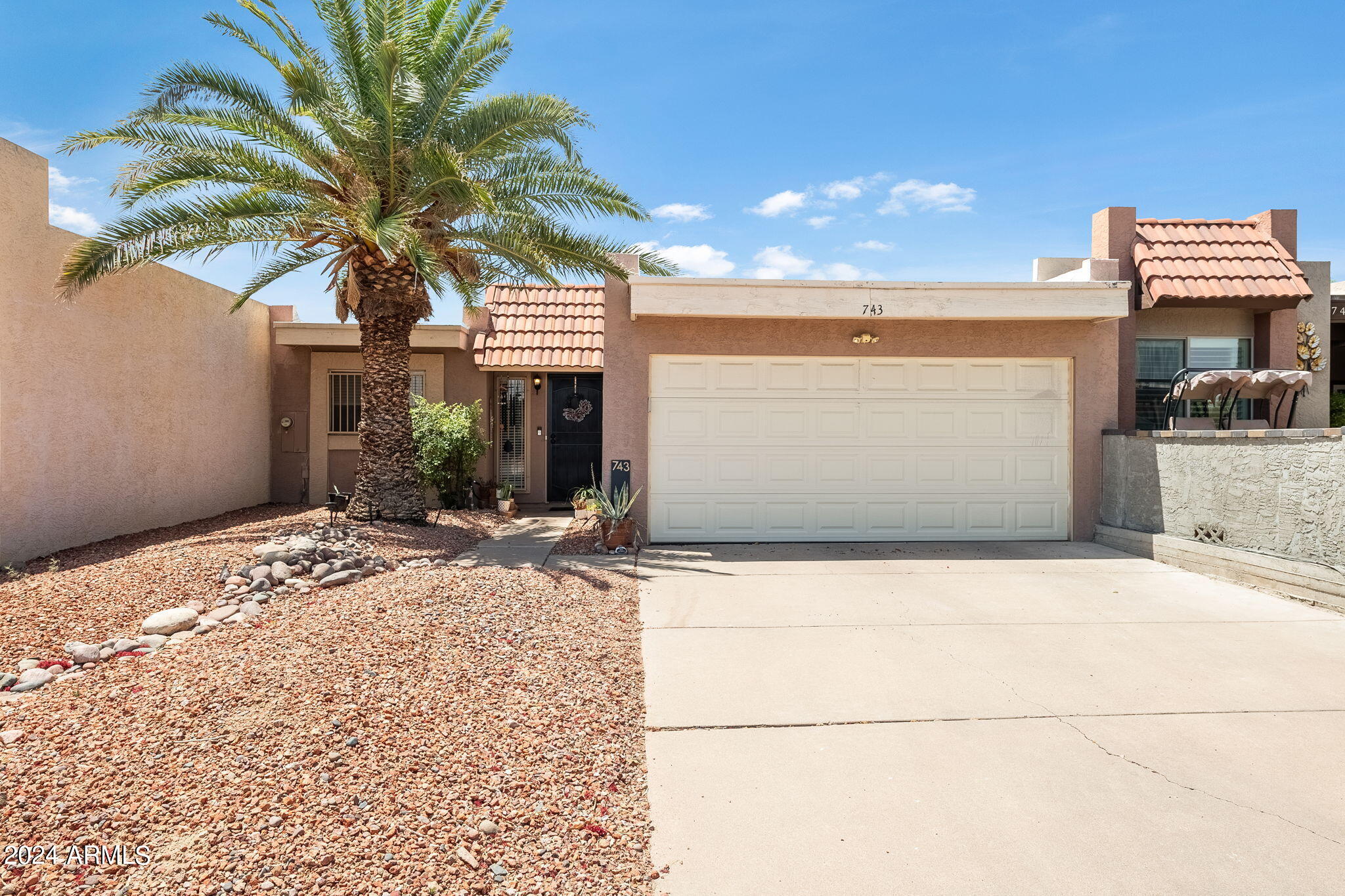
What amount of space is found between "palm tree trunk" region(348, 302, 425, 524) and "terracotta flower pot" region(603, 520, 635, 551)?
266cm

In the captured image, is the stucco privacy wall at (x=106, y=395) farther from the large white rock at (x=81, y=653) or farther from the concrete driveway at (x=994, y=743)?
the concrete driveway at (x=994, y=743)

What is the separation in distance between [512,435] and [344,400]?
3134mm

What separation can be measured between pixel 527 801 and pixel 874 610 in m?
4.14

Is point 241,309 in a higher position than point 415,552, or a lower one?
higher

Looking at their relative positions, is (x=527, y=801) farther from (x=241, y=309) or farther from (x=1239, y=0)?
(x=241, y=309)

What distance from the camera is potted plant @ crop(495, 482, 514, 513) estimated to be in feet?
41.1

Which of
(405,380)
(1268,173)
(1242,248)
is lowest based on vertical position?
(405,380)

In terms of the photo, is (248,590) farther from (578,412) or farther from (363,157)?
(578,412)

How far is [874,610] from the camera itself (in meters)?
6.46

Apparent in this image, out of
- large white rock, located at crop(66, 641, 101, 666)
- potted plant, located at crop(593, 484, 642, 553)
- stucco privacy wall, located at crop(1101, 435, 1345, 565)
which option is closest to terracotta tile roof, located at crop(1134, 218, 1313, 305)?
stucco privacy wall, located at crop(1101, 435, 1345, 565)

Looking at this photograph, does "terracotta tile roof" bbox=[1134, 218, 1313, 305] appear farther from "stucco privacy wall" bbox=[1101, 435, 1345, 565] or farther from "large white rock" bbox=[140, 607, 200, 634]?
"large white rock" bbox=[140, 607, 200, 634]

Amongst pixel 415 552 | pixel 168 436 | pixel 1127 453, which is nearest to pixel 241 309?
pixel 168 436

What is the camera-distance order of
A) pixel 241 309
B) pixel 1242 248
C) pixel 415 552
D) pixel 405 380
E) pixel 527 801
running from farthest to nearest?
pixel 241 309 → pixel 1242 248 → pixel 405 380 → pixel 415 552 → pixel 527 801

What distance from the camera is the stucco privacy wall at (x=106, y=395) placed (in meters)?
7.86
